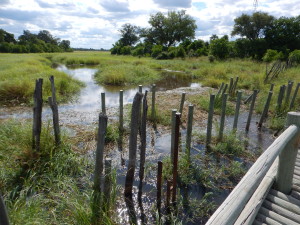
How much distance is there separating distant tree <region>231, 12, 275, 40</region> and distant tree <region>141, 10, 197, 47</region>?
1800 cm

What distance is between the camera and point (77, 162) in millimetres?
4836

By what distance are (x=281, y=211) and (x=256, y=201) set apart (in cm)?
29

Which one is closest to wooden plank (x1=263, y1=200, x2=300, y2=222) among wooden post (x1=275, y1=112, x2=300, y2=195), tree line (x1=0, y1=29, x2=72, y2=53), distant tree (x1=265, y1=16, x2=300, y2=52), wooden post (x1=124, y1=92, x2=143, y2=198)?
wooden post (x1=275, y1=112, x2=300, y2=195)

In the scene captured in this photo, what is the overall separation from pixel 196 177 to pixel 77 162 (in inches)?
97.5

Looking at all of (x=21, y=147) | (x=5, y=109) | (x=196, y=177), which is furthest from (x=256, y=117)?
(x=5, y=109)

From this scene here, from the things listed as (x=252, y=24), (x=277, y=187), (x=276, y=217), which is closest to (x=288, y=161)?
(x=277, y=187)

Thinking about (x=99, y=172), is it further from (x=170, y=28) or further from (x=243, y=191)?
(x=170, y=28)

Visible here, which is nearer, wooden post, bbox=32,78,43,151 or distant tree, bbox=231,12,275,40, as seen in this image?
wooden post, bbox=32,78,43,151

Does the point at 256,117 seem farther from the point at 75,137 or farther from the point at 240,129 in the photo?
the point at 75,137

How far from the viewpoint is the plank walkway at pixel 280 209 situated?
8.06 feet

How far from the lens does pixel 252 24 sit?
108 feet

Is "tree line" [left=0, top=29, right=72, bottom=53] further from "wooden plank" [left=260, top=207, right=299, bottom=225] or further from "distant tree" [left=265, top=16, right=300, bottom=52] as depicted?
"wooden plank" [left=260, top=207, right=299, bottom=225]

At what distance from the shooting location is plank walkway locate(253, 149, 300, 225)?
8.06 ft

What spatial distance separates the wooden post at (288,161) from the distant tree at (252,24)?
3322 cm
